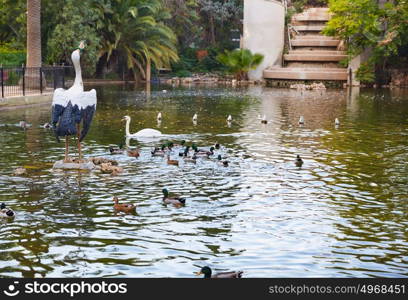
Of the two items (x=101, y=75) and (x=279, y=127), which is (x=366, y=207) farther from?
(x=101, y=75)

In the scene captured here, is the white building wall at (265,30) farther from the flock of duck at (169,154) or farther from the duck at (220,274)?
the duck at (220,274)

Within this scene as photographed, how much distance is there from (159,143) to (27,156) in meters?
3.72

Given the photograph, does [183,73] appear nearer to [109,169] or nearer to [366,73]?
[366,73]

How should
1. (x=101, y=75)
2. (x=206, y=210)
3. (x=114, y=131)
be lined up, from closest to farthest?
1. (x=206, y=210)
2. (x=114, y=131)
3. (x=101, y=75)

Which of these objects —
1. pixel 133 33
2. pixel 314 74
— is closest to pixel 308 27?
pixel 314 74

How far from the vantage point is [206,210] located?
1159cm

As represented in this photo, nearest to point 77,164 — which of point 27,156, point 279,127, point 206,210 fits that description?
point 27,156

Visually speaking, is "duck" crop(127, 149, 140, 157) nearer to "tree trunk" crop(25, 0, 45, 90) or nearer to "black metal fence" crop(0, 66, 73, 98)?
"black metal fence" crop(0, 66, 73, 98)

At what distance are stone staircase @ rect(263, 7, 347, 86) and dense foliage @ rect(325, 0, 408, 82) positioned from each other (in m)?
2.09

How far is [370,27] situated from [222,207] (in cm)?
3424

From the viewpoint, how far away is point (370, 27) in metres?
43.6

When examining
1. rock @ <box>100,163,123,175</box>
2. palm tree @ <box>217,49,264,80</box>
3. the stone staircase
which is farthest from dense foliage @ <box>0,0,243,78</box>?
rock @ <box>100,163,123,175</box>

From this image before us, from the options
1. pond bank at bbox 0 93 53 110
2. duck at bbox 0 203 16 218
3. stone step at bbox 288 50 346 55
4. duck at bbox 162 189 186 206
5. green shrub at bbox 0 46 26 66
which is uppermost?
stone step at bbox 288 50 346 55

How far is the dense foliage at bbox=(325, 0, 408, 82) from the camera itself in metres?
43.0
